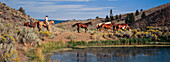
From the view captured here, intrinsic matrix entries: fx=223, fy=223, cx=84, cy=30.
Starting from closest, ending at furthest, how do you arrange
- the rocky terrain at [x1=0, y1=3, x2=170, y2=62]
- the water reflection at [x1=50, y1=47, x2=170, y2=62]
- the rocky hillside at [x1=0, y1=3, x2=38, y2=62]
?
the rocky hillside at [x1=0, y1=3, x2=38, y2=62] → the rocky terrain at [x1=0, y1=3, x2=170, y2=62] → the water reflection at [x1=50, y1=47, x2=170, y2=62]

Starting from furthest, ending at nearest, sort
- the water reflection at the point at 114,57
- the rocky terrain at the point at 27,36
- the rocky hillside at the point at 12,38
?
the water reflection at the point at 114,57, the rocky terrain at the point at 27,36, the rocky hillside at the point at 12,38

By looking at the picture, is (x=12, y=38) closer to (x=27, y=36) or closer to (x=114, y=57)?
(x=27, y=36)

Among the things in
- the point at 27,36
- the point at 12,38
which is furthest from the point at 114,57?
the point at 27,36

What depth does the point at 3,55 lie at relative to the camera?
14461mm

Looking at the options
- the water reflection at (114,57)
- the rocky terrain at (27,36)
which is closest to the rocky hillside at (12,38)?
the rocky terrain at (27,36)

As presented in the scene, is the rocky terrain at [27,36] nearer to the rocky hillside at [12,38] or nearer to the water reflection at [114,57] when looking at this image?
the rocky hillside at [12,38]

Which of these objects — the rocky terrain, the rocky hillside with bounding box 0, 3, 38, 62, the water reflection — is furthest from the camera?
the water reflection

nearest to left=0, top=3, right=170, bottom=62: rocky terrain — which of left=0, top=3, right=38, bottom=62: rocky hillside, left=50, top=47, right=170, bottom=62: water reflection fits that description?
left=0, top=3, right=38, bottom=62: rocky hillside

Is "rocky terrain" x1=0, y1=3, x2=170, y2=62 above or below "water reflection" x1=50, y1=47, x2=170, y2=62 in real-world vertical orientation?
above

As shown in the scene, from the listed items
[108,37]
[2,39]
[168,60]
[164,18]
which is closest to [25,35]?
[2,39]

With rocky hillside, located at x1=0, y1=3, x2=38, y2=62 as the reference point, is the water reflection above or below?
below

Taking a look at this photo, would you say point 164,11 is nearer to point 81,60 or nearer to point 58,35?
point 58,35

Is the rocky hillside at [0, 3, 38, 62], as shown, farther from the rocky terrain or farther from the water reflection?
the water reflection

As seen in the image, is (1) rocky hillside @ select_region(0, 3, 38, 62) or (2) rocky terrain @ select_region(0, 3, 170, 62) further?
(2) rocky terrain @ select_region(0, 3, 170, 62)
